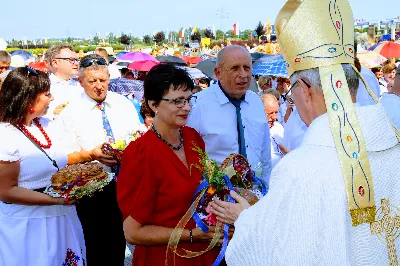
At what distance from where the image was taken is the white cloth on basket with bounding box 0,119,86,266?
3.19m

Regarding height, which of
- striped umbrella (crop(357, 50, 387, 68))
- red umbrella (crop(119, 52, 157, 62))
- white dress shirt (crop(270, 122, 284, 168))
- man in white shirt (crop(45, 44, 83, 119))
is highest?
man in white shirt (crop(45, 44, 83, 119))

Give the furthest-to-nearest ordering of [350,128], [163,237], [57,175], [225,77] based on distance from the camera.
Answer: [225,77], [57,175], [163,237], [350,128]

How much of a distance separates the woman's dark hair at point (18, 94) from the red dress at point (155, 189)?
1108 mm

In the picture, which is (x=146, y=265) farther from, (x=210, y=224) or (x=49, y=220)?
(x=49, y=220)

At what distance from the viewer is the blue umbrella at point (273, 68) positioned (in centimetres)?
801

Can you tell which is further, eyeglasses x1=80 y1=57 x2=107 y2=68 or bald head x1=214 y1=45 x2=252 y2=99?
eyeglasses x1=80 y1=57 x2=107 y2=68

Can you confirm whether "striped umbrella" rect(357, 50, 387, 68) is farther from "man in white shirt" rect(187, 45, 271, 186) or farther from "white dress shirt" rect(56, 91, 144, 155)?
"white dress shirt" rect(56, 91, 144, 155)

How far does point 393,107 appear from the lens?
411 cm

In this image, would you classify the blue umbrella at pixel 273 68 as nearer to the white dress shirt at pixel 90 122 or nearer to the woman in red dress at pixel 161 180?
the white dress shirt at pixel 90 122

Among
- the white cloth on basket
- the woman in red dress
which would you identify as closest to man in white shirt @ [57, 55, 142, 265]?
the white cloth on basket

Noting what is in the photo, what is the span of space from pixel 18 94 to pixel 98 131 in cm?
110

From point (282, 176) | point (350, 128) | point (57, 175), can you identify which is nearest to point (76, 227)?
point (57, 175)

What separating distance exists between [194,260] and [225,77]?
6.65 feet

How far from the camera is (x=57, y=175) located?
324 cm
